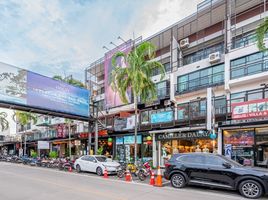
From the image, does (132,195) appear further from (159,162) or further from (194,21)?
(194,21)

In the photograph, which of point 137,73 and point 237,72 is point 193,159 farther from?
point 237,72

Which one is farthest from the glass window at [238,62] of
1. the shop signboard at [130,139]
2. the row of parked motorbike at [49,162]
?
the row of parked motorbike at [49,162]

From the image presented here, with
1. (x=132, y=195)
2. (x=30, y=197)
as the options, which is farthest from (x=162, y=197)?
(x=30, y=197)

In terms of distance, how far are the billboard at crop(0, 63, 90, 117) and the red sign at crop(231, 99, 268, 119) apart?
14683 millimetres

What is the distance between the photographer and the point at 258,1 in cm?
2417

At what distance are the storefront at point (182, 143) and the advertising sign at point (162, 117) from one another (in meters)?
1.33

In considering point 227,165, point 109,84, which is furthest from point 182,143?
point 109,84

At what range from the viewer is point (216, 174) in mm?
12016

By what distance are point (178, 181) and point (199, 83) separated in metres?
15.0

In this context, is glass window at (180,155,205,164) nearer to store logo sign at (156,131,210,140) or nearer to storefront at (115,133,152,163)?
store logo sign at (156,131,210,140)

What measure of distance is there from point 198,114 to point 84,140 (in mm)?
20109

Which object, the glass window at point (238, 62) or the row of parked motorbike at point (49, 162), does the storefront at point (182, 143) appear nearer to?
the glass window at point (238, 62)

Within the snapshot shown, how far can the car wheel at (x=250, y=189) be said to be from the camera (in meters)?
10.8

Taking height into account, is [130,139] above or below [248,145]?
below
